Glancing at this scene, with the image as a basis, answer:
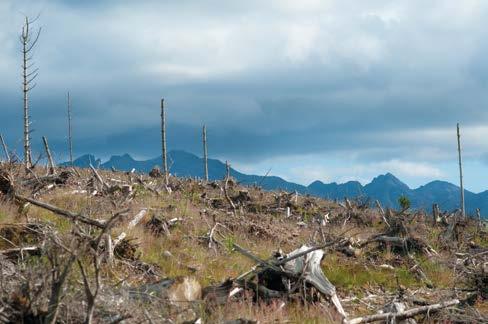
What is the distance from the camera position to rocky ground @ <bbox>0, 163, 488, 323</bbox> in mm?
5305

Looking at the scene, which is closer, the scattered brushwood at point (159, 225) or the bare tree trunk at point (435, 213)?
the scattered brushwood at point (159, 225)

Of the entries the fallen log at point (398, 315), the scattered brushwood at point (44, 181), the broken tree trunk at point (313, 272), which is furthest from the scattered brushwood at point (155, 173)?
the fallen log at point (398, 315)

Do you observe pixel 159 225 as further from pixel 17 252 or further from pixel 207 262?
pixel 17 252

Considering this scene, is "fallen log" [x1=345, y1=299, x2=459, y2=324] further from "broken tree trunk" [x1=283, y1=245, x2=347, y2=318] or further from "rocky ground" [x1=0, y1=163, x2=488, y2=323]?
"broken tree trunk" [x1=283, y1=245, x2=347, y2=318]

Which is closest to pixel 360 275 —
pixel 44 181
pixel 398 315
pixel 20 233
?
pixel 398 315

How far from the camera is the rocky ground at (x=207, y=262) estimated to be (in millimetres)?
5305

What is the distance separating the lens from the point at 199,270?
11.2 meters

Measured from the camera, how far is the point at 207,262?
1195 cm

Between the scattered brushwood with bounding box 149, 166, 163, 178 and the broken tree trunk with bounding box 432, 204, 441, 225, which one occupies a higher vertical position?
the scattered brushwood with bounding box 149, 166, 163, 178

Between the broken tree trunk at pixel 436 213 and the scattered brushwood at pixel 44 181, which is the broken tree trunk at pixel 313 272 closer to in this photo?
the scattered brushwood at pixel 44 181

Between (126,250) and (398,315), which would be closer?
(398,315)

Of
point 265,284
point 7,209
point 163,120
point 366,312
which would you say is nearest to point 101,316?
point 265,284

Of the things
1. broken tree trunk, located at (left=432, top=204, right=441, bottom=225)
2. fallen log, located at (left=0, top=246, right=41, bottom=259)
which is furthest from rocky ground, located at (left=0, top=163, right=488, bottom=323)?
broken tree trunk, located at (left=432, top=204, right=441, bottom=225)

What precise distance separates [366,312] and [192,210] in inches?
294
